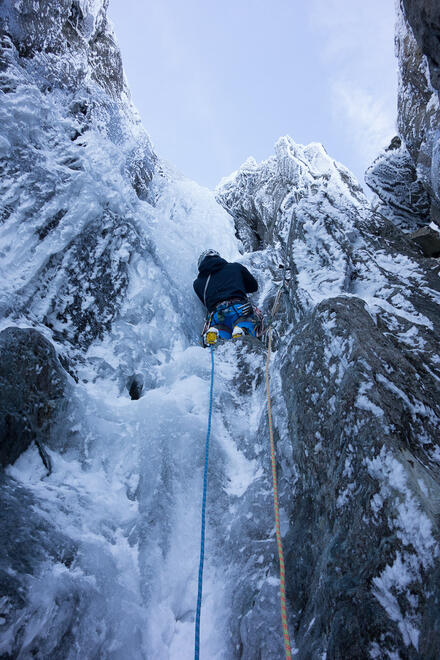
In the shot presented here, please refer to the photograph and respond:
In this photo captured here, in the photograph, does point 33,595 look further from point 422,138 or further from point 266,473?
point 422,138

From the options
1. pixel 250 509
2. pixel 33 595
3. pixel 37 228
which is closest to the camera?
pixel 33 595

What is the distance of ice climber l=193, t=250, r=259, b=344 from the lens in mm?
4629

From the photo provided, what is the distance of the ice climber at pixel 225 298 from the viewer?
15.2 feet

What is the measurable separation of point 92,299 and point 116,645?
2.89 m

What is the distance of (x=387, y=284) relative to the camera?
3148mm

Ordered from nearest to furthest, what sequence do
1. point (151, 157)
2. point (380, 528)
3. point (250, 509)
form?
1. point (380, 528)
2. point (250, 509)
3. point (151, 157)

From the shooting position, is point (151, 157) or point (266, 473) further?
point (151, 157)

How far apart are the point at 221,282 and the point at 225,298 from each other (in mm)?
352

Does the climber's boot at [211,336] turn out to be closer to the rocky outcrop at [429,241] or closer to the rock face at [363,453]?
the rock face at [363,453]

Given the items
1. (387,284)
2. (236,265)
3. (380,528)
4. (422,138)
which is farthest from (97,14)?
(380,528)

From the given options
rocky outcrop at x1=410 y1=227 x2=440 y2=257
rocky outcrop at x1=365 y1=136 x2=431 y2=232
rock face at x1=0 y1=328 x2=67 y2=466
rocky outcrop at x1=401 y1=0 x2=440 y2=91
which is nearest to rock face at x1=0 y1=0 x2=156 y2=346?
rock face at x1=0 y1=328 x2=67 y2=466

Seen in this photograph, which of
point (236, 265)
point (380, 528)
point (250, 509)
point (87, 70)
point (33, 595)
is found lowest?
point (33, 595)

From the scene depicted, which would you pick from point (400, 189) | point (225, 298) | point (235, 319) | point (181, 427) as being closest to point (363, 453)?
point (181, 427)

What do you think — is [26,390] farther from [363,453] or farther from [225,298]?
[225,298]
